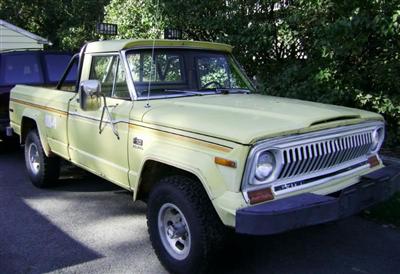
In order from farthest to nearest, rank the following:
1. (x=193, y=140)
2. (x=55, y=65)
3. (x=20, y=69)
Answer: (x=55, y=65) → (x=20, y=69) → (x=193, y=140)

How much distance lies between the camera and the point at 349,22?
627 cm

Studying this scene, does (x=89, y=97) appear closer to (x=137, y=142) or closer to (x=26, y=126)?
(x=137, y=142)

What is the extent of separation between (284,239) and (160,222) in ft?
4.32

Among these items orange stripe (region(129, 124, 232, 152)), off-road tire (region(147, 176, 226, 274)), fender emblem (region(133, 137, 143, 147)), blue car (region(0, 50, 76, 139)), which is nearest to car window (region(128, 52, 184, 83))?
fender emblem (region(133, 137, 143, 147))

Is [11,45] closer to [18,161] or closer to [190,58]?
[18,161]

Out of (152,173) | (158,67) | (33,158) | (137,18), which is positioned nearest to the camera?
(152,173)

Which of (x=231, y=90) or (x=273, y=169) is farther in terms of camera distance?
(x=231, y=90)

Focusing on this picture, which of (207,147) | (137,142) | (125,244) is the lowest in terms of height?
(125,244)

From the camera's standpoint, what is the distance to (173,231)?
3785mm

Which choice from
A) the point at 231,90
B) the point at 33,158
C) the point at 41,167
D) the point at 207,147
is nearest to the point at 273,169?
the point at 207,147

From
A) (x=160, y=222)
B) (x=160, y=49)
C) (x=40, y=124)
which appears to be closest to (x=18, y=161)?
(x=40, y=124)

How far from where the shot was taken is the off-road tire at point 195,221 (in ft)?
11.1

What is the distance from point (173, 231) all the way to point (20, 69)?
18.5ft

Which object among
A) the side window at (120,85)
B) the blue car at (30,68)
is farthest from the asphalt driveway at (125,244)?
the blue car at (30,68)
